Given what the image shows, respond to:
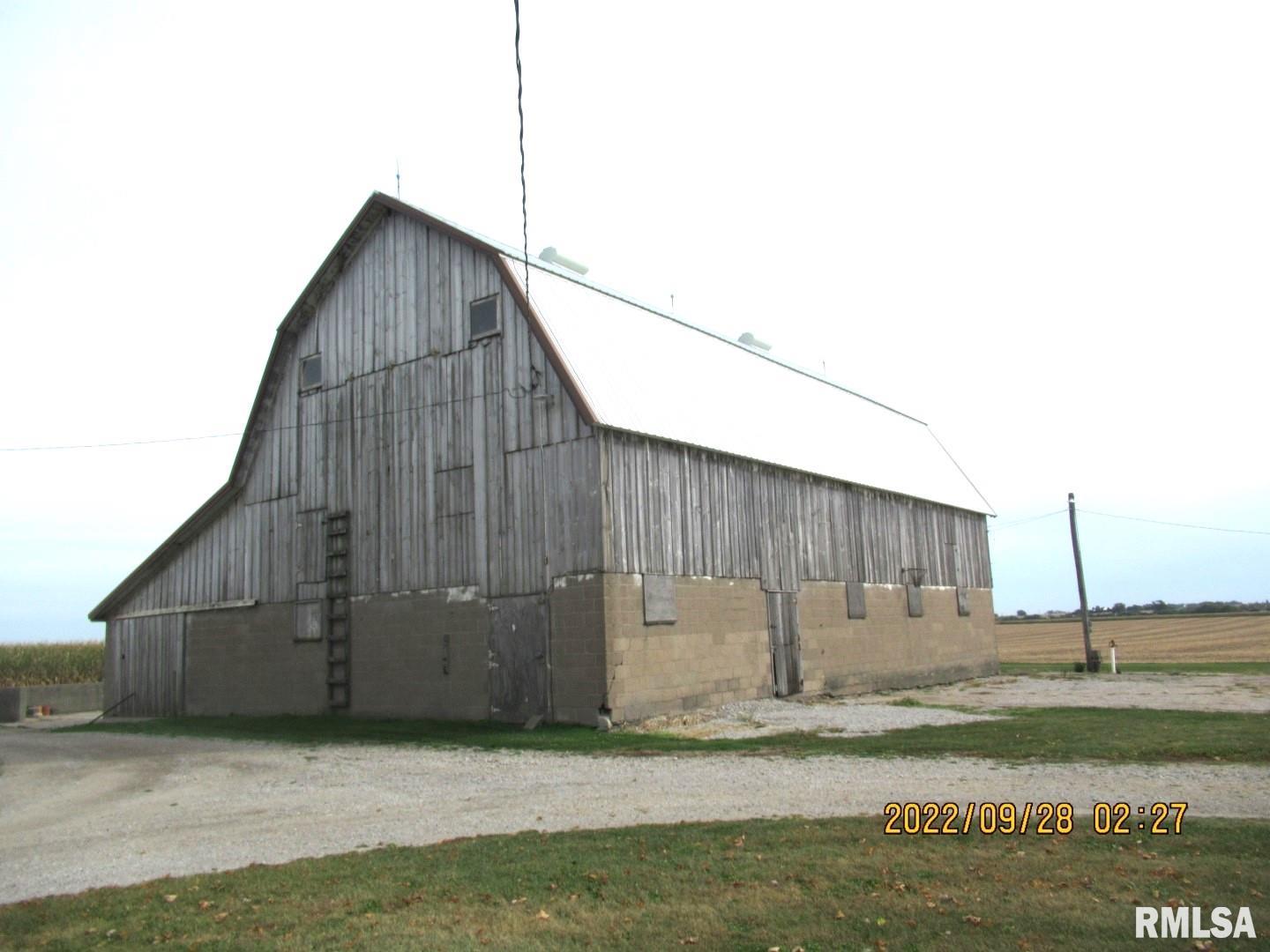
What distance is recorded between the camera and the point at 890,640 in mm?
29266

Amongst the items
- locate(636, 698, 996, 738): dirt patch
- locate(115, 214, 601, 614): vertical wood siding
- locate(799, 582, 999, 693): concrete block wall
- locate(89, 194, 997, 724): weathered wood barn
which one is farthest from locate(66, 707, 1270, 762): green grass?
locate(799, 582, 999, 693): concrete block wall

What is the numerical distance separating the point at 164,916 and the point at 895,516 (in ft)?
85.8

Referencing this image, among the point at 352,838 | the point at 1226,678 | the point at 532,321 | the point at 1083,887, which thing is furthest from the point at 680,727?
the point at 1226,678

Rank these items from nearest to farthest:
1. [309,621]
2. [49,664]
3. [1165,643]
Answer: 1. [309,621]
2. [49,664]
3. [1165,643]

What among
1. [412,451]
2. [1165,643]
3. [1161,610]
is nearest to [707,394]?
[412,451]

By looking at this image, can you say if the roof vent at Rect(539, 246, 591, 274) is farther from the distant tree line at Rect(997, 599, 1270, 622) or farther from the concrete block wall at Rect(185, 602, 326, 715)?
the distant tree line at Rect(997, 599, 1270, 622)

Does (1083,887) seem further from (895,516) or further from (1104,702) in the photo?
(895,516)

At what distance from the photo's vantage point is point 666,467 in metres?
21.6

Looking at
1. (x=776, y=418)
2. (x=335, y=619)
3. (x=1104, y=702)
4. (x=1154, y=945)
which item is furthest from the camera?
(x=776, y=418)

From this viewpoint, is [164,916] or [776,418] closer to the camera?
[164,916]

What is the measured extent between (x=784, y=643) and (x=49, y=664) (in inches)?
1466

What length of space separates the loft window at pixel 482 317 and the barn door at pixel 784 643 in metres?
8.84

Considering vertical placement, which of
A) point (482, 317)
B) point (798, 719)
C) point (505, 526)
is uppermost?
point (482, 317)

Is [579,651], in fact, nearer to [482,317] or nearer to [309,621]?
[482,317]
